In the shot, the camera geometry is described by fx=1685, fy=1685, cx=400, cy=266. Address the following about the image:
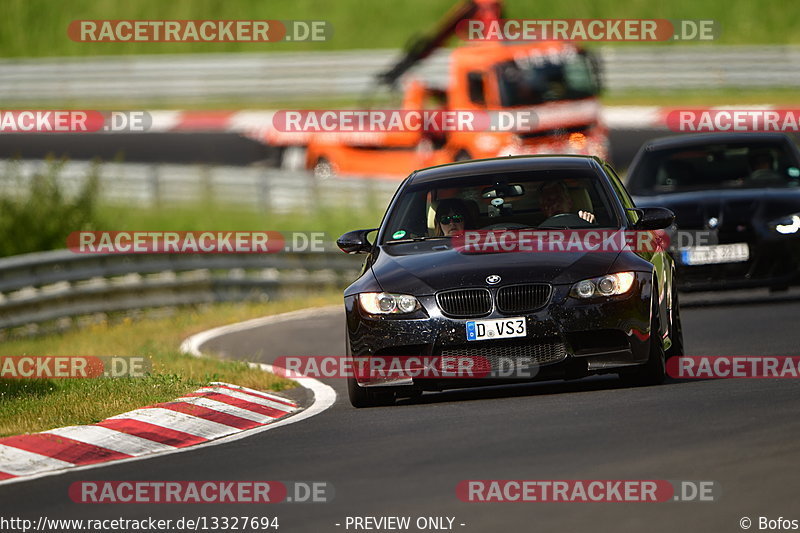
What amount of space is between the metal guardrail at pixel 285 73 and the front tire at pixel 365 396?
Result: 92.4ft

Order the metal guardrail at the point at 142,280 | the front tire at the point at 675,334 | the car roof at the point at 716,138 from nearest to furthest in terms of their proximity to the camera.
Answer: the front tire at the point at 675,334 → the car roof at the point at 716,138 → the metal guardrail at the point at 142,280

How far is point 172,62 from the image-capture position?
41500 mm

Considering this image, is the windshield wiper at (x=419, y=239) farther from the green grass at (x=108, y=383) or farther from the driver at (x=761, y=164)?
the driver at (x=761, y=164)

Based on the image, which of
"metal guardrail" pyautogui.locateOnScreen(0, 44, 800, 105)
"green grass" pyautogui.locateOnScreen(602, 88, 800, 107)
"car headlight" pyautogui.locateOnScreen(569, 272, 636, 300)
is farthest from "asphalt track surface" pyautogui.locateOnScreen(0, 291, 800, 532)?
"metal guardrail" pyautogui.locateOnScreen(0, 44, 800, 105)

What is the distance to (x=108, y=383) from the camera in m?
11.6

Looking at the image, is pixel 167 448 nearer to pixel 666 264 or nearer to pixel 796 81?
pixel 666 264

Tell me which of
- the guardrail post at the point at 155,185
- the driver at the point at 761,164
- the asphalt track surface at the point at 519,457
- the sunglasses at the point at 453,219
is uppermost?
the guardrail post at the point at 155,185

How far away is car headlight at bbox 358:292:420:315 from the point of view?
9.83 m

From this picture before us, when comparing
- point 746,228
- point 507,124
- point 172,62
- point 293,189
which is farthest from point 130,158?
point 746,228

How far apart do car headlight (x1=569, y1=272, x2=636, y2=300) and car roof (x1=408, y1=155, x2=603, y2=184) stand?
159 cm

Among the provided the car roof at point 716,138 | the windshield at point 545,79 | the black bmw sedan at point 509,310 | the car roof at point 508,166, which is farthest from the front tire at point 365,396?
the windshield at point 545,79

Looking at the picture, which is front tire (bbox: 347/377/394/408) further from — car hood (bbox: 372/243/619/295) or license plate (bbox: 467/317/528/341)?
license plate (bbox: 467/317/528/341)

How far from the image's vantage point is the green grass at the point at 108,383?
33.0 feet

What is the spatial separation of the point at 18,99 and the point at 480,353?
34041mm
